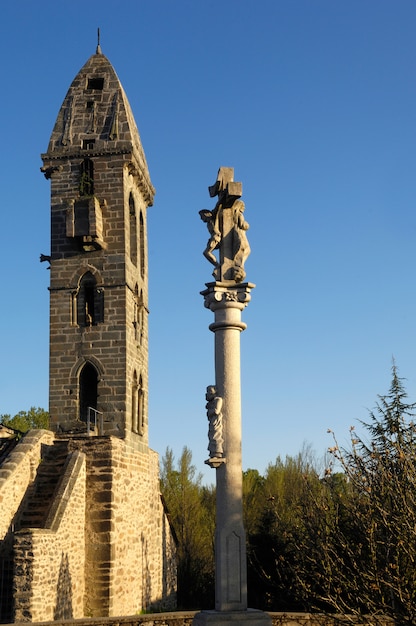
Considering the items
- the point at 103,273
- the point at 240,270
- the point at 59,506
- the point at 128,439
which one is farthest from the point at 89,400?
the point at 240,270

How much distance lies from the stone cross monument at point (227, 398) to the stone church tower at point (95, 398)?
6.80m

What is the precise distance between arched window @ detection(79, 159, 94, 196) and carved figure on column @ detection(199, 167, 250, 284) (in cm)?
1182

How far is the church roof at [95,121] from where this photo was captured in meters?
22.0

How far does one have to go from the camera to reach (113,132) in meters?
22.2

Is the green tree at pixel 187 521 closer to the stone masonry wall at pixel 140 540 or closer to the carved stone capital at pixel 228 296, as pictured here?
the stone masonry wall at pixel 140 540

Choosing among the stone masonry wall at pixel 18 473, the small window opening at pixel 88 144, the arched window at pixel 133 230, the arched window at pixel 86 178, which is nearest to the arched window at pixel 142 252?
the arched window at pixel 133 230

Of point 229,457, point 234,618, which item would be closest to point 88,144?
point 229,457

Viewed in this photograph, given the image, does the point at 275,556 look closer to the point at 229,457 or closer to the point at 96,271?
the point at 96,271

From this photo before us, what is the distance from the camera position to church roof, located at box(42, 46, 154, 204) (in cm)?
2205

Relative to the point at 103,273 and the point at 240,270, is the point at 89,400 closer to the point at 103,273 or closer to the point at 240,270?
the point at 103,273

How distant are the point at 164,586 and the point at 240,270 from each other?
625 inches

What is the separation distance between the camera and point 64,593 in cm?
1617

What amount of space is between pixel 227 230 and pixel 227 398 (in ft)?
6.80

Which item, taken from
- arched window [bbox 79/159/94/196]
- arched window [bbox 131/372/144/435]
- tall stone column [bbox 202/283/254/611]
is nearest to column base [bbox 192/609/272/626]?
tall stone column [bbox 202/283/254/611]
